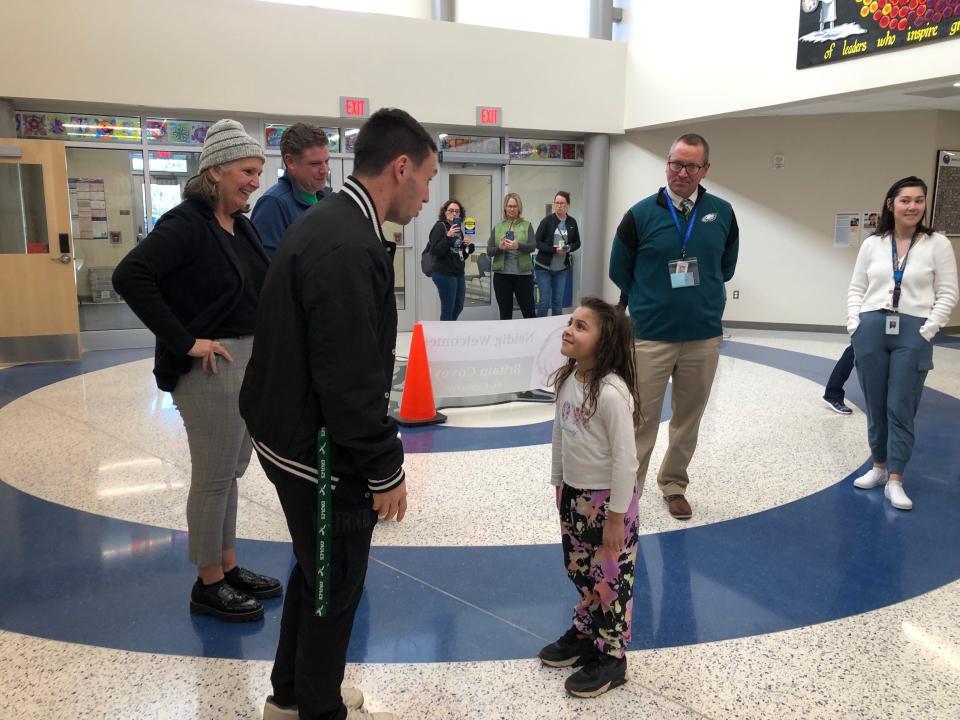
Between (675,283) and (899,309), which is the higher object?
(675,283)

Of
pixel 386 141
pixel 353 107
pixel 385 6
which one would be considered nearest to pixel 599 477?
pixel 386 141

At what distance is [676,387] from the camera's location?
3.62 meters

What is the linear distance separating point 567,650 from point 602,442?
0.75m

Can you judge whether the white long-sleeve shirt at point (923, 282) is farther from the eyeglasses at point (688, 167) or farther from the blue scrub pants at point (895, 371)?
the eyeglasses at point (688, 167)

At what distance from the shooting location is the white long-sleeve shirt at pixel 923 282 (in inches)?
144

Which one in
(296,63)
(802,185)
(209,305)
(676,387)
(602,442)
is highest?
(296,63)

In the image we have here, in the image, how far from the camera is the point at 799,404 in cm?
591

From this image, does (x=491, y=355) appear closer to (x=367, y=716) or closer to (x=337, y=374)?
(x=367, y=716)

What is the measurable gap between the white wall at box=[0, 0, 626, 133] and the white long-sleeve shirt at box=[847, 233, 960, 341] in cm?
668

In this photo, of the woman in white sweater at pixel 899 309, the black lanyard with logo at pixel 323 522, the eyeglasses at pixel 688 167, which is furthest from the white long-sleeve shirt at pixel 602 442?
the woman in white sweater at pixel 899 309

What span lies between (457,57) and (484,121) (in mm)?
870

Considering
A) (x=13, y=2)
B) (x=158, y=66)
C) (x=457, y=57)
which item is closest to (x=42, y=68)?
(x=13, y=2)

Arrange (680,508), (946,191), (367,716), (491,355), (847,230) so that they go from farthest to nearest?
(847,230)
(946,191)
(491,355)
(680,508)
(367,716)

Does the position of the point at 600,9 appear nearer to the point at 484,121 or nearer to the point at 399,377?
the point at 484,121
